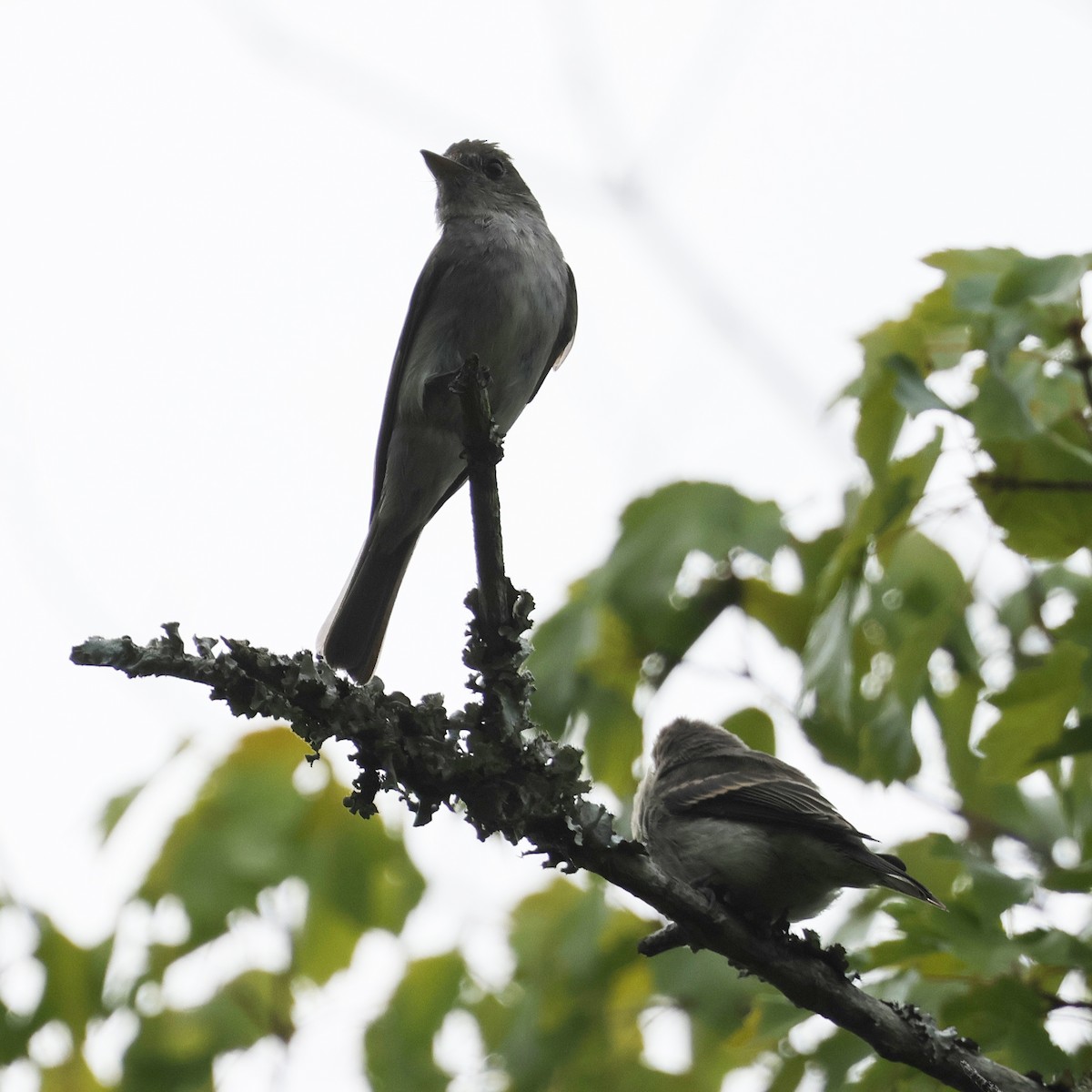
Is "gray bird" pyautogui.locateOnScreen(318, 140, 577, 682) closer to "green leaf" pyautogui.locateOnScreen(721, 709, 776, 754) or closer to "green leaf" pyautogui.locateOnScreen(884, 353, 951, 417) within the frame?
"green leaf" pyautogui.locateOnScreen(721, 709, 776, 754)

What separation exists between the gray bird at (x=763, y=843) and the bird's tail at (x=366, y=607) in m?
1.61

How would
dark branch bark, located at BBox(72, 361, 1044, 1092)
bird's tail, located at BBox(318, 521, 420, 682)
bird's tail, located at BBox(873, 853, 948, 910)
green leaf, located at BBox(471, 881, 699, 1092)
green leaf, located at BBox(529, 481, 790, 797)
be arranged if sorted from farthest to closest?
1. bird's tail, located at BBox(318, 521, 420, 682)
2. green leaf, located at BBox(471, 881, 699, 1092)
3. green leaf, located at BBox(529, 481, 790, 797)
4. bird's tail, located at BBox(873, 853, 948, 910)
5. dark branch bark, located at BBox(72, 361, 1044, 1092)

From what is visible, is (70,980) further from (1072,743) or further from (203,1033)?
(1072,743)

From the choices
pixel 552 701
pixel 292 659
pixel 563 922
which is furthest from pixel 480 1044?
pixel 292 659

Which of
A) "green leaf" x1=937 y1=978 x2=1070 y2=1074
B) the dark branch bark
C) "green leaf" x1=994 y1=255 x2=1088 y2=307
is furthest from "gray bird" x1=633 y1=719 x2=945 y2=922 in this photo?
"green leaf" x1=994 y1=255 x2=1088 y2=307

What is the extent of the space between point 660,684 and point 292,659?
85.4 inches

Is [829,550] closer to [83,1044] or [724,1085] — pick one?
[724,1085]

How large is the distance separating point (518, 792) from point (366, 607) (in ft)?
10.2

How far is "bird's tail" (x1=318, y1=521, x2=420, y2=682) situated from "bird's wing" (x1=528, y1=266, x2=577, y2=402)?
993 mm

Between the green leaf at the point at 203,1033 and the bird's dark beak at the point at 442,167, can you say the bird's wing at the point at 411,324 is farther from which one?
the green leaf at the point at 203,1033

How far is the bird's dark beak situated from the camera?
21.0ft

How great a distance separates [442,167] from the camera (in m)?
6.46

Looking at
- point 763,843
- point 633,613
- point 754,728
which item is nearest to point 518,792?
point 763,843

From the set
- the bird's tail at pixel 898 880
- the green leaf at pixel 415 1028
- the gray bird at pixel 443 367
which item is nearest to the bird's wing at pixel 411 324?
the gray bird at pixel 443 367
